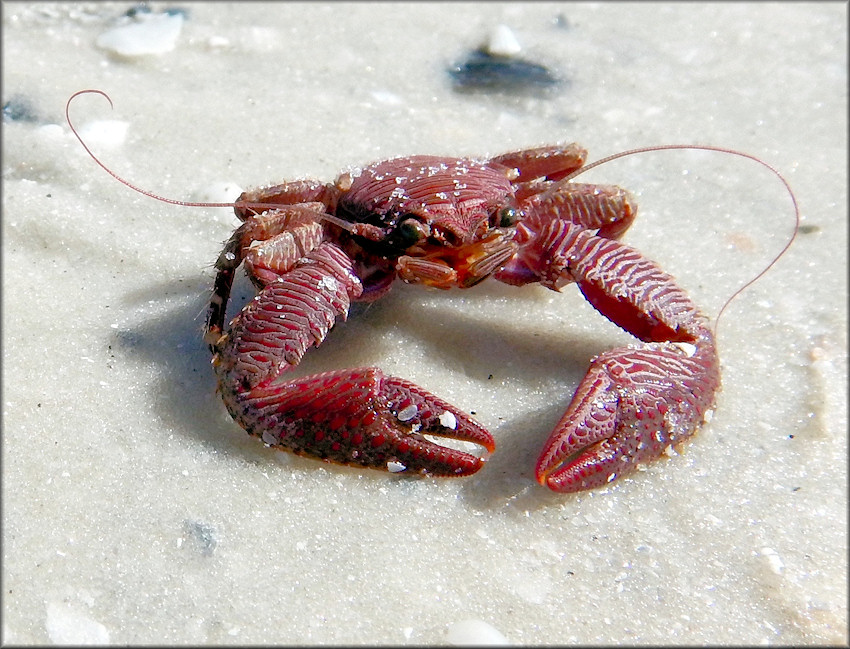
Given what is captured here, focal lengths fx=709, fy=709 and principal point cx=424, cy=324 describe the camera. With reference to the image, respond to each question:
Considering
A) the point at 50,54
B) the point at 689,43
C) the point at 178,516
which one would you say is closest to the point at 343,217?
the point at 178,516

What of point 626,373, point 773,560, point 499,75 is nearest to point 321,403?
point 626,373

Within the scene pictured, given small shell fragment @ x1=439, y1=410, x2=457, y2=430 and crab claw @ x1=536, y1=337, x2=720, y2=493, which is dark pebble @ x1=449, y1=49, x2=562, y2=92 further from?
small shell fragment @ x1=439, y1=410, x2=457, y2=430

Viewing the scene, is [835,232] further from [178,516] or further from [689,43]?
[178,516]

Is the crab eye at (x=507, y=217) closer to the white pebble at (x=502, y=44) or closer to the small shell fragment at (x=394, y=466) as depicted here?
the small shell fragment at (x=394, y=466)

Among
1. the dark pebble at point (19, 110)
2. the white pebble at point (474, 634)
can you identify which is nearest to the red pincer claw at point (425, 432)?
the white pebble at point (474, 634)

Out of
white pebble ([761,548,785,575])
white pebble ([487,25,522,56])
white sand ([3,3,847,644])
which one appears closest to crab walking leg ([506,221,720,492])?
white sand ([3,3,847,644])
